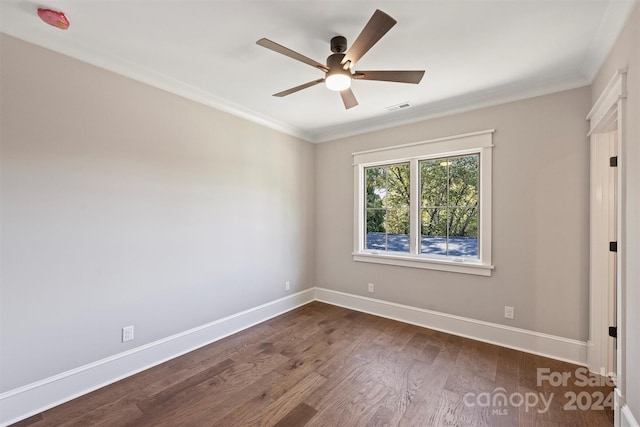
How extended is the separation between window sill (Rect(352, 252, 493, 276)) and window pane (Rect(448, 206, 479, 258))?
0.17 metres

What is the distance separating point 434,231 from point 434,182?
62 centimetres

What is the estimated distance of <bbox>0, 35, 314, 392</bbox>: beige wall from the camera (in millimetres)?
1891

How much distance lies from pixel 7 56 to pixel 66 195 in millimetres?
970

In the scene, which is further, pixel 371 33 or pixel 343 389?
pixel 343 389

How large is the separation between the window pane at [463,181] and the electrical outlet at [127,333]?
3578mm

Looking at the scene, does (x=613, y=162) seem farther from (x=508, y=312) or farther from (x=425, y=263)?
(x=425, y=263)

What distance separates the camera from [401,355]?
271 cm

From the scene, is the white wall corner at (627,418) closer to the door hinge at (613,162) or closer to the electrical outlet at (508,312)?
the electrical outlet at (508,312)

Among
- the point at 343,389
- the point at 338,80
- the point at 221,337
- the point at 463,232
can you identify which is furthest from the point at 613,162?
the point at 221,337

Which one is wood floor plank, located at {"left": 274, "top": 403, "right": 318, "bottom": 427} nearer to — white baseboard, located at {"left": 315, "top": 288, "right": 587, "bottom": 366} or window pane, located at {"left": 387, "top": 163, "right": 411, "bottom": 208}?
white baseboard, located at {"left": 315, "top": 288, "right": 587, "bottom": 366}

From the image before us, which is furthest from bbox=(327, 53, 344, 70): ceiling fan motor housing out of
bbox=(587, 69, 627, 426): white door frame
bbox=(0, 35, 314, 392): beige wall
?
bbox=(587, 69, 627, 426): white door frame

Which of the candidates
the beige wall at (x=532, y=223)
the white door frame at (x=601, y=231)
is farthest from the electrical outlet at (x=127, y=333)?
the white door frame at (x=601, y=231)

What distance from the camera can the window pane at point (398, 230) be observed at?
3.69 metres

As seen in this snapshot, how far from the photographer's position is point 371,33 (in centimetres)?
158
